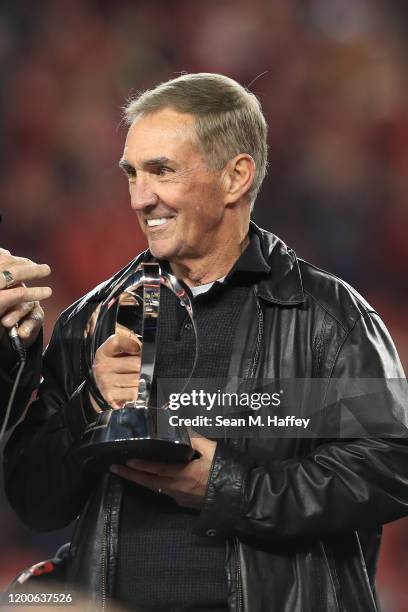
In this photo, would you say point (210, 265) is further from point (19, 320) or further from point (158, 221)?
point (19, 320)

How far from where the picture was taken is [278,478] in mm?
1519

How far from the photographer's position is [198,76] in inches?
68.3

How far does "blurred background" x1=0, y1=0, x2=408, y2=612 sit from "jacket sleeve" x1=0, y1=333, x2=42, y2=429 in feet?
4.25

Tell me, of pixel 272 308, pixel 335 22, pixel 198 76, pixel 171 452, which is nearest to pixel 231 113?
pixel 198 76

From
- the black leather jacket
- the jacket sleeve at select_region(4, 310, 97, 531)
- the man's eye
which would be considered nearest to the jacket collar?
the black leather jacket

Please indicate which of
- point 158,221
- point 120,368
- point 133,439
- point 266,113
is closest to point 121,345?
point 120,368

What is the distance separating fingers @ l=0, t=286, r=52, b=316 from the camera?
5.08 feet

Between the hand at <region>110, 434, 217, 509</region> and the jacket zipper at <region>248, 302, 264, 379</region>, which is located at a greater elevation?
the jacket zipper at <region>248, 302, 264, 379</region>

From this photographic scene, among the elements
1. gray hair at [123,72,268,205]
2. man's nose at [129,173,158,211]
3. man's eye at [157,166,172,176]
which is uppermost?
gray hair at [123,72,268,205]

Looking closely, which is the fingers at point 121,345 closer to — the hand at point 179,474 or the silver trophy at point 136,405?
the silver trophy at point 136,405

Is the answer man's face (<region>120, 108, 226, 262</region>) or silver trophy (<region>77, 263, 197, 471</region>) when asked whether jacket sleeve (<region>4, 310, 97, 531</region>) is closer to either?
silver trophy (<region>77, 263, 197, 471</region>)

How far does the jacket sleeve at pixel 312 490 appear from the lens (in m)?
1.49

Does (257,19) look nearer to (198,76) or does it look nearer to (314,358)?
(198,76)

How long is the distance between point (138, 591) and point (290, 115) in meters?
1.76
